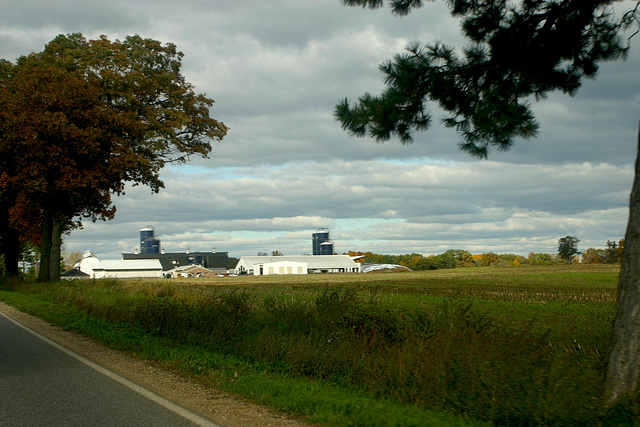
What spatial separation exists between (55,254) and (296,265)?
93.7 metres

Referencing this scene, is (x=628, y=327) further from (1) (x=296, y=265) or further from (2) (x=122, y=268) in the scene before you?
(2) (x=122, y=268)

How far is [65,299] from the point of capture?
2488cm

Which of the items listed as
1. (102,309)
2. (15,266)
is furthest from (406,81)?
(15,266)

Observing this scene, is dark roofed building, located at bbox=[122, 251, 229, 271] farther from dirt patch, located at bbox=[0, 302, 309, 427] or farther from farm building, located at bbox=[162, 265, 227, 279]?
dirt patch, located at bbox=[0, 302, 309, 427]

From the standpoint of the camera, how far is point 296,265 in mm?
131500

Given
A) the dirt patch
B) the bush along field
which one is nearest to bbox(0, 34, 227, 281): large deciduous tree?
the bush along field

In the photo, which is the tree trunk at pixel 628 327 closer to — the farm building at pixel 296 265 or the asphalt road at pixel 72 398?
the asphalt road at pixel 72 398

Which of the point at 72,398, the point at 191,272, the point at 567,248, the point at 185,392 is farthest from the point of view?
the point at 191,272

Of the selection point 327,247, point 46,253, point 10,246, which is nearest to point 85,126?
point 46,253


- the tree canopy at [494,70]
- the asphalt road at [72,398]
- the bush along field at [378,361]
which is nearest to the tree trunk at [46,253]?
the bush along field at [378,361]

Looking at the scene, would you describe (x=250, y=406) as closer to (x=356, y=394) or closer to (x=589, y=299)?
(x=356, y=394)

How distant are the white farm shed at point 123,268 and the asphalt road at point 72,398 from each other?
125 m

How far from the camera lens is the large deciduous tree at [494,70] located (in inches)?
449

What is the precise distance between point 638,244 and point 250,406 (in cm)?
562
